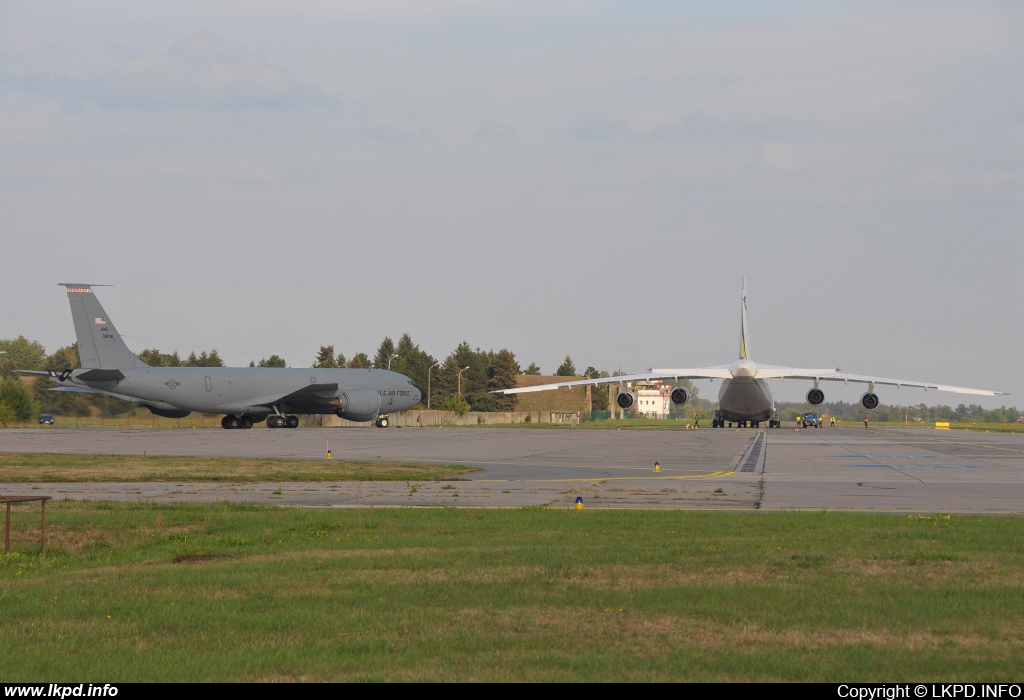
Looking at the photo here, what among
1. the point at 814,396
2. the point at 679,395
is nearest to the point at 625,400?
the point at 679,395

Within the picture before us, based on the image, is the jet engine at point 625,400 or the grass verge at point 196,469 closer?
the grass verge at point 196,469

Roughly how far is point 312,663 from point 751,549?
6407mm

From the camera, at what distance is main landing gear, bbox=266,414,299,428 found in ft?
214

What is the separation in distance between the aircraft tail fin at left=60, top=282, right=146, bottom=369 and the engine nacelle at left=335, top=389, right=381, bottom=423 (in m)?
15.0

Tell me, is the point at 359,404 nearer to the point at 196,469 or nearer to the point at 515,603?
the point at 196,469

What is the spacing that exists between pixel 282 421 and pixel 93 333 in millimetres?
14788

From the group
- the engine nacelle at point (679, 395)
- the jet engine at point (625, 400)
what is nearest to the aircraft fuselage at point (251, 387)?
the jet engine at point (625, 400)

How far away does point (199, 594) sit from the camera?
29.7 ft

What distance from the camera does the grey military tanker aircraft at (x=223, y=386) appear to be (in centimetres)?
5519

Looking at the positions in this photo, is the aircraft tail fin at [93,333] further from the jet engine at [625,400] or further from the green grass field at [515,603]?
the green grass field at [515,603]

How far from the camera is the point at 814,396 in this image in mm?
60000

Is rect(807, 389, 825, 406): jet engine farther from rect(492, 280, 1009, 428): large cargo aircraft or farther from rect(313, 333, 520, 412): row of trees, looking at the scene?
rect(313, 333, 520, 412): row of trees

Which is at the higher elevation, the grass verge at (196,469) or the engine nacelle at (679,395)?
the engine nacelle at (679,395)

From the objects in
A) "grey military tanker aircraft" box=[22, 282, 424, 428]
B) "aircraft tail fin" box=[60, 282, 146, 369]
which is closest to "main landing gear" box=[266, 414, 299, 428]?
"grey military tanker aircraft" box=[22, 282, 424, 428]
